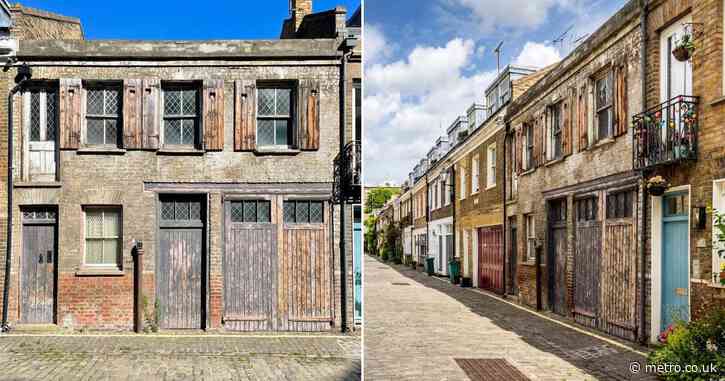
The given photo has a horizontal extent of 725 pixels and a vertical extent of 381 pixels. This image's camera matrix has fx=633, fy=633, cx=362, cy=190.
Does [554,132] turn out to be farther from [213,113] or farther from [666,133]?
[213,113]

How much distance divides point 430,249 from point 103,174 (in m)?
18.8

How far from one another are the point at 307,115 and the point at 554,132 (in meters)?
5.55

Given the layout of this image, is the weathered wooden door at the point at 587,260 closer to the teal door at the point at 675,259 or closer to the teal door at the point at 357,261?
the teal door at the point at 675,259

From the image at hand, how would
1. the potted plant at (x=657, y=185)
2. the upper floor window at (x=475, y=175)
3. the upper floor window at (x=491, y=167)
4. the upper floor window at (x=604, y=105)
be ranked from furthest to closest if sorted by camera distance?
1. the upper floor window at (x=475, y=175)
2. the upper floor window at (x=491, y=167)
3. the upper floor window at (x=604, y=105)
4. the potted plant at (x=657, y=185)

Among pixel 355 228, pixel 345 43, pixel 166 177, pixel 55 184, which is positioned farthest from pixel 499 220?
pixel 55 184

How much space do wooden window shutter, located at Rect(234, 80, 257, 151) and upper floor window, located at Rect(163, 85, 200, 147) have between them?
0.74m

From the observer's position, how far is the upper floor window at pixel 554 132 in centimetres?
1312

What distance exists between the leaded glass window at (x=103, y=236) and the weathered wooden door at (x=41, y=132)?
1.00 metres

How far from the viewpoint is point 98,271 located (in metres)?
10.6

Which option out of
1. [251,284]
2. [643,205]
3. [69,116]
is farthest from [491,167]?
[69,116]

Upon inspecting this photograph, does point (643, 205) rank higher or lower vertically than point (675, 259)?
higher

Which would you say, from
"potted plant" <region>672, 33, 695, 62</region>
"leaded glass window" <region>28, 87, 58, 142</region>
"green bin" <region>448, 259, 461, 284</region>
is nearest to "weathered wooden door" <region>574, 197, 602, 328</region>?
"potted plant" <region>672, 33, 695, 62</region>

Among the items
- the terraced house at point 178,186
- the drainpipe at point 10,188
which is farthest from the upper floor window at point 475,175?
the drainpipe at point 10,188

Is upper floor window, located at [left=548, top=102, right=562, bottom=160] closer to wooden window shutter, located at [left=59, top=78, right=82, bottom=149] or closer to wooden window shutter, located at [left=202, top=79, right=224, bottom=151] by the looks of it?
wooden window shutter, located at [left=202, top=79, right=224, bottom=151]
